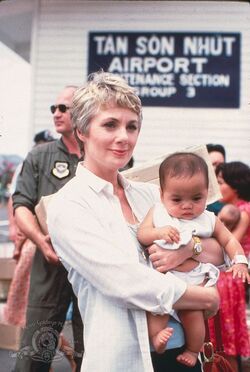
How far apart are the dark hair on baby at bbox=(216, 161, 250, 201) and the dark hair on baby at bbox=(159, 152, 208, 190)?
1.76m

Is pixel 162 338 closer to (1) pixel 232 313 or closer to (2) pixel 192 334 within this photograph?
(2) pixel 192 334

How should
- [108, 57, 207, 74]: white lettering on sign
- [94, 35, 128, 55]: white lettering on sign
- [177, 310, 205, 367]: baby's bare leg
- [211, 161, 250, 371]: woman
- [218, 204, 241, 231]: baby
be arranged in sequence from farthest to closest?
1. [108, 57, 207, 74]: white lettering on sign
2. [94, 35, 128, 55]: white lettering on sign
3. [211, 161, 250, 371]: woman
4. [218, 204, 241, 231]: baby
5. [177, 310, 205, 367]: baby's bare leg

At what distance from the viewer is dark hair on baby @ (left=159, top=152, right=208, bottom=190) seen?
201 centimetres

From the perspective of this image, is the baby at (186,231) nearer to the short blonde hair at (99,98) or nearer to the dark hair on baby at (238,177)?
the short blonde hair at (99,98)

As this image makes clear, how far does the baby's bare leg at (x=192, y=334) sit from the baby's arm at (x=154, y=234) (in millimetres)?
194

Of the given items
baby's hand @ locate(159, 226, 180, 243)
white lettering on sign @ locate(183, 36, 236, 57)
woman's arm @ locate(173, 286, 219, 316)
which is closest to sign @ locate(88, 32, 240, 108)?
white lettering on sign @ locate(183, 36, 236, 57)

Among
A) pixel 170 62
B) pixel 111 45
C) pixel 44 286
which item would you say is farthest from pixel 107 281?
pixel 170 62

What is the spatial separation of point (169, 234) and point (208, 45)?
9.12 ft

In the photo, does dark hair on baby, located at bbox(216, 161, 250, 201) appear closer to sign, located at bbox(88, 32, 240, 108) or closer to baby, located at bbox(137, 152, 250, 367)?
sign, located at bbox(88, 32, 240, 108)

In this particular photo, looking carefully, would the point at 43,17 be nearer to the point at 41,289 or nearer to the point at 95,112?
the point at 41,289

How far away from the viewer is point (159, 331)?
1.81 m

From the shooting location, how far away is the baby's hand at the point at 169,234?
1883 millimetres

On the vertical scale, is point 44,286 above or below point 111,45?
below

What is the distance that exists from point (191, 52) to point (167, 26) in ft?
1.52
